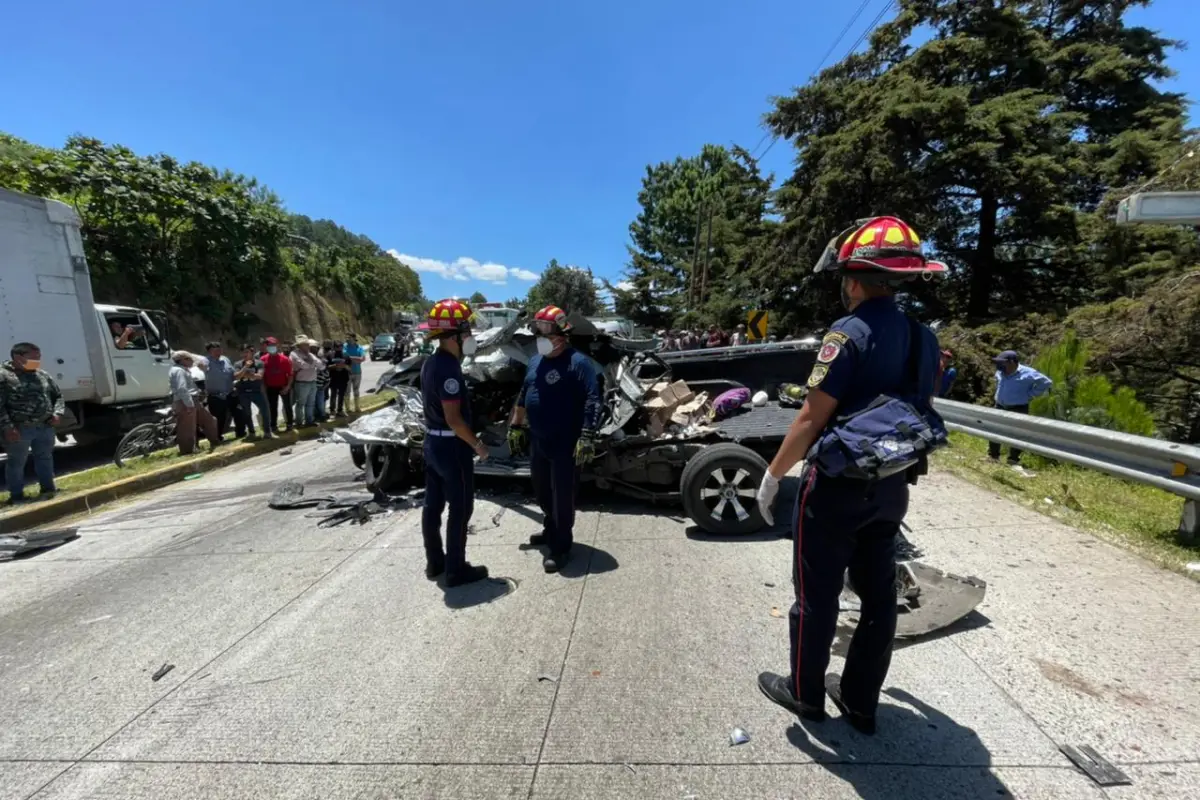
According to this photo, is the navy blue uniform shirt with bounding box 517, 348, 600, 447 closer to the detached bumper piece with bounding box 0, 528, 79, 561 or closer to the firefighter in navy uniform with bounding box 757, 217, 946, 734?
the firefighter in navy uniform with bounding box 757, 217, 946, 734

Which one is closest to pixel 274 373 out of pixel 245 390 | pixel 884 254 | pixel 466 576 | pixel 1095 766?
pixel 245 390

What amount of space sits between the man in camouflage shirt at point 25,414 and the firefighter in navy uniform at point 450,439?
5.37m

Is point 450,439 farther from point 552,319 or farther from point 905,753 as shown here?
point 905,753

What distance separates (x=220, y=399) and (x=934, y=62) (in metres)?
20.2

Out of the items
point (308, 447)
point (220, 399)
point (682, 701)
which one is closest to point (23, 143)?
point (220, 399)

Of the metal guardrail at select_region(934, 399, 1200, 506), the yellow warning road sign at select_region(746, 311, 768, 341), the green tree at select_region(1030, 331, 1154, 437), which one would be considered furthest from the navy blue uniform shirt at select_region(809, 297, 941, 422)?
the yellow warning road sign at select_region(746, 311, 768, 341)

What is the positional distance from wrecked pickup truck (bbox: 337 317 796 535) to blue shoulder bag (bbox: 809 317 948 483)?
8.26 ft

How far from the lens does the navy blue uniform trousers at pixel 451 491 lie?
153 inches

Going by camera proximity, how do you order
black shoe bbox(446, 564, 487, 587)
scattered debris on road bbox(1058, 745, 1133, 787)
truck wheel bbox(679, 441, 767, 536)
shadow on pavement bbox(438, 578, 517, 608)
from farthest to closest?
truck wheel bbox(679, 441, 767, 536) < black shoe bbox(446, 564, 487, 587) < shadow on pavement bbox(438, 578, 517, 608) < scattered debris on road bbox(1058, 745, 1133, 787)

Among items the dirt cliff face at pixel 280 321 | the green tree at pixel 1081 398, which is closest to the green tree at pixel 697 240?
the green tree at pixel 1081 398

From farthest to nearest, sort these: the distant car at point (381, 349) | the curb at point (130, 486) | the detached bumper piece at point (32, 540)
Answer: the distant car at point (381, 349) → the curb at point (130, 486) → the detached bumper piece at point (32, 540)

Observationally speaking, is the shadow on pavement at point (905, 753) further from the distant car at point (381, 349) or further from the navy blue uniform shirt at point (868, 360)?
the distant car at point (381, 349)

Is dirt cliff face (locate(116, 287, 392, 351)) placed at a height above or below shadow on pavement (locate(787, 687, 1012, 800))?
above

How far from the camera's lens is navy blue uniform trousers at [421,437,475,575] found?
3.89 m
